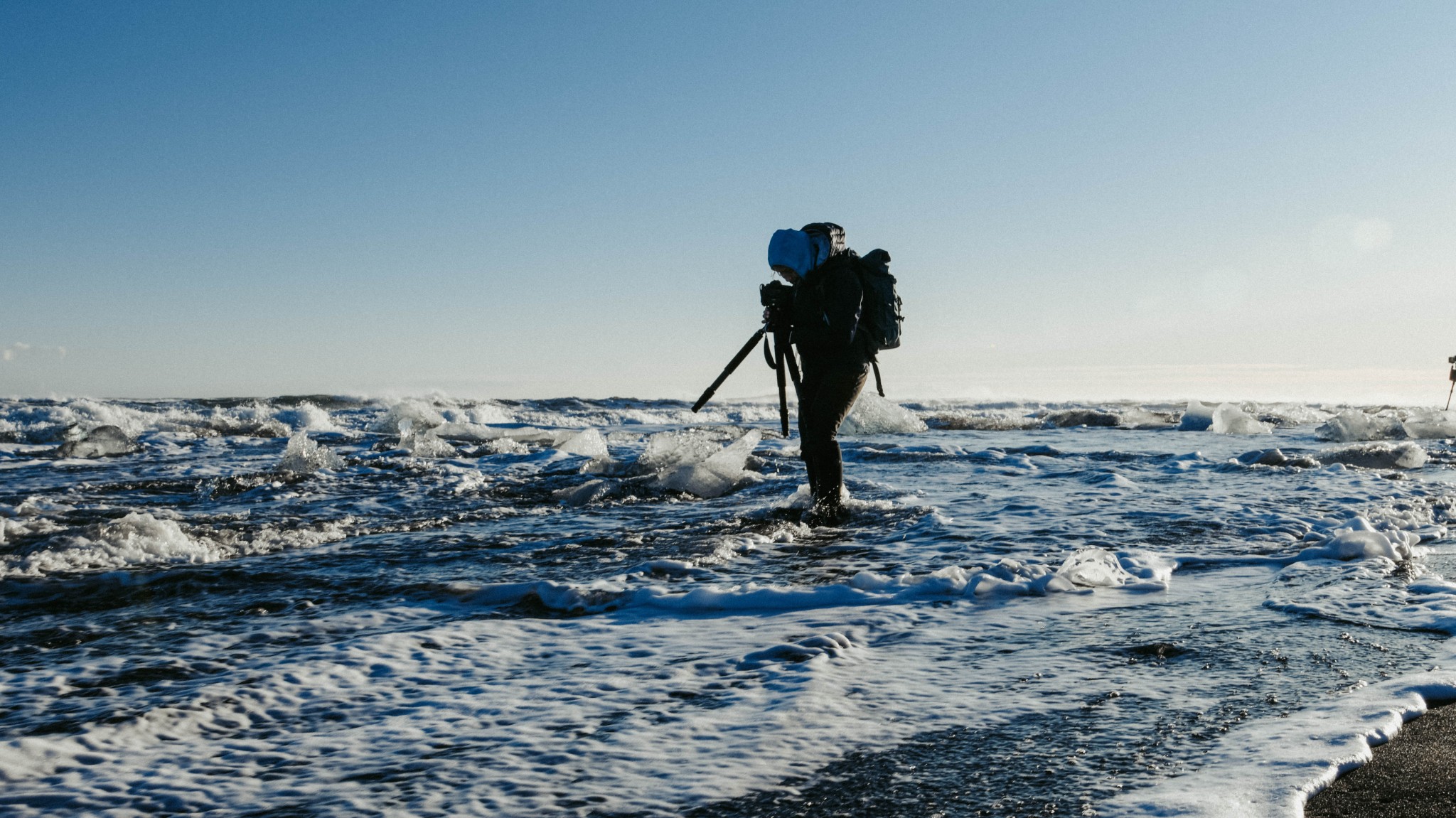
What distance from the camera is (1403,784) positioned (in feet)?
5.70

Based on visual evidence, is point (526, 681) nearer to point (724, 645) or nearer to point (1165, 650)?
point (724, 645)

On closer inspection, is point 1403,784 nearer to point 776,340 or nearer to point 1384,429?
point 776,340

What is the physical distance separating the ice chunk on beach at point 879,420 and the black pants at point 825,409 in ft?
35.5

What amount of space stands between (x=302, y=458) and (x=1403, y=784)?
29.1 ft

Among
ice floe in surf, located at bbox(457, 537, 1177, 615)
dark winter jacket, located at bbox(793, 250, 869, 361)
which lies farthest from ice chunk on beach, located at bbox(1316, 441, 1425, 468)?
ice floe in surf, located at bbox(457, 537, 1177, 615)

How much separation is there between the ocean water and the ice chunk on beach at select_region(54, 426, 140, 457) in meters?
3.27

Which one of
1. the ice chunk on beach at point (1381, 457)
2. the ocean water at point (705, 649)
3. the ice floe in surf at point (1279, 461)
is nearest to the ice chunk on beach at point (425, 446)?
the ocean water at point (705, 649)

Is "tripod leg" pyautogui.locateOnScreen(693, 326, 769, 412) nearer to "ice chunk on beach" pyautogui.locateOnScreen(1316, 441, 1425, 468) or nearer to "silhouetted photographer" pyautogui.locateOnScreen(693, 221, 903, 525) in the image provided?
"silhouetted photographer" pyautogui.locateOnScreen(693, 221, 903, 525)

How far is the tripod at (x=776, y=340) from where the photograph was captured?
6047mm

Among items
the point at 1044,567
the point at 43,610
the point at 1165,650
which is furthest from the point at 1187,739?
the point at 43,610

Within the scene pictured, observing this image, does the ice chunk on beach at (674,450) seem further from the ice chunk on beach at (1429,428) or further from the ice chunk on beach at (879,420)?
the ice chunk on beach at (1429,428)

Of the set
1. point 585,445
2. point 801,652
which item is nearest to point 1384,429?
point 585,445

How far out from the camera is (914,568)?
4191 mm

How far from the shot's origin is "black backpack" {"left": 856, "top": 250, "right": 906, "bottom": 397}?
581 centimetres
